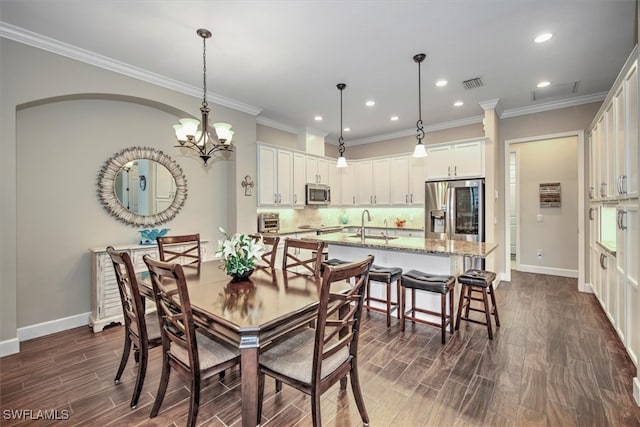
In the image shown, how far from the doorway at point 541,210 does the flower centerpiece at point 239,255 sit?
15.6 feet

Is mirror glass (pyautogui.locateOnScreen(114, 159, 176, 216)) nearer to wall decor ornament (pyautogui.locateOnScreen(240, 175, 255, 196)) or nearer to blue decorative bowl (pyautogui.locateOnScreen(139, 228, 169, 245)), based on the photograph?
blue decorative bowl (pyautogui.locateOnScreen(139, 228, 169, 245))

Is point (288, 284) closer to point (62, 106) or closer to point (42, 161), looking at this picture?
point (42, 161)

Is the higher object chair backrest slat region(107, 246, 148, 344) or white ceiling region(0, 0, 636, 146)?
white ceiling region(0, 0, 636, 146)

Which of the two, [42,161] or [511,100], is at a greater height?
[511,100]

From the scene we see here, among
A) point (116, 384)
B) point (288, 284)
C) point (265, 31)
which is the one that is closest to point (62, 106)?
point (265, 31)

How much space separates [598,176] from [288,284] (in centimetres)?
418

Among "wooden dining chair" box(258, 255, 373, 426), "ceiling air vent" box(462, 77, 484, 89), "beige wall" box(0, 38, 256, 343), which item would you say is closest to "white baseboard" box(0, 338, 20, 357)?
"beige wall" box(0, 38, 256, 343)

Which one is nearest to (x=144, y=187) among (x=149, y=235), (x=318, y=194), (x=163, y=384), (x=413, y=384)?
(x=149, y=235)

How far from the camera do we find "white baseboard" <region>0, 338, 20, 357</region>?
264 cm

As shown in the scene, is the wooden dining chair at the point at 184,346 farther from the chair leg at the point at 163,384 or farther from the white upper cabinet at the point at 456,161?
the white upper cabinet at the point at 456,161

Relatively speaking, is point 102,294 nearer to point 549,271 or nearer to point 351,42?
point 351,42

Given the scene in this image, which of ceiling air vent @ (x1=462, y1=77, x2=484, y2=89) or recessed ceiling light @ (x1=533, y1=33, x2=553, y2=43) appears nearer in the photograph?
recessed ceiling light @ (x1=533, y1=33, x2=553, y2=43)

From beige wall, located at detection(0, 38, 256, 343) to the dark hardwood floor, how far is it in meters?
0.55

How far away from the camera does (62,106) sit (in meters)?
3.23
